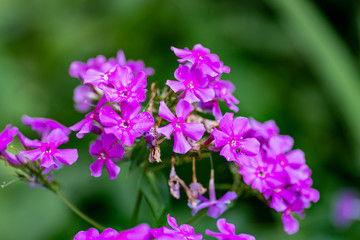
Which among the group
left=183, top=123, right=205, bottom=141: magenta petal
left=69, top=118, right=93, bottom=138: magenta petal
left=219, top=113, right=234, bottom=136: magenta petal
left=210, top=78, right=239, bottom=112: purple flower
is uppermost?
left=210, top=78, right=239, bottom=112: purple flower


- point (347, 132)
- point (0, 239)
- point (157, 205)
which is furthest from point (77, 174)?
point (347, 132)

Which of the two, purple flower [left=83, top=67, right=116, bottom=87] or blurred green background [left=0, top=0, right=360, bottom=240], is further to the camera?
blurred green background [left=0, top=0, right=360, bottom=240]

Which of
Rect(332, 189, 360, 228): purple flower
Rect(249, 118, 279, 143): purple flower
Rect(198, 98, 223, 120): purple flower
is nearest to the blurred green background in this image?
Rect(332, 189, 360, 228): purple flower

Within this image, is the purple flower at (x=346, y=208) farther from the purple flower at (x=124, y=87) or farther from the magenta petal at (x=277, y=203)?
the purple flower at (x=124, y=87)

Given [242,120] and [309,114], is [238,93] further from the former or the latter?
[242,120]

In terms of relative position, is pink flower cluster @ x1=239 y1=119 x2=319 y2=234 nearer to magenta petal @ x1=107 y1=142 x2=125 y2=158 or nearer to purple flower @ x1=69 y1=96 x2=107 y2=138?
magenta petal @ x1=107 y1=142 x2=125 y2=158

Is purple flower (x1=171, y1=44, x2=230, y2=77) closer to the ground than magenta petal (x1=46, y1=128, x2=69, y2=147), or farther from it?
farther from it
